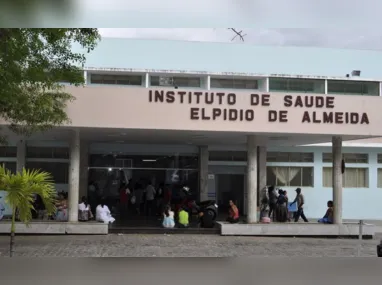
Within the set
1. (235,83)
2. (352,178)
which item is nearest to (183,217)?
(352,178)

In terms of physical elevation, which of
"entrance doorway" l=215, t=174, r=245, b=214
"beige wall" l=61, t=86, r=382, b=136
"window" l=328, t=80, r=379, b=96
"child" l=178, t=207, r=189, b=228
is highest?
"window" l=328, t=80, r=379, b=96

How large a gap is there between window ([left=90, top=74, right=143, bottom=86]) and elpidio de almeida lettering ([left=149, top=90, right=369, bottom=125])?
10.9m

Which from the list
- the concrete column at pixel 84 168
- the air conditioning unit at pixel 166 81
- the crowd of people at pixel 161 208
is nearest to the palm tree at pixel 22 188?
the crowd of people at pixel 161 208

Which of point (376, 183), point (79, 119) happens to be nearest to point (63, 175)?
point (79, 119)

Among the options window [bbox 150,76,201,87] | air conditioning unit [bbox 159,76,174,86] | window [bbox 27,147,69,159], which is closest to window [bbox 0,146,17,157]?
window [bbox 27,147,69,159]

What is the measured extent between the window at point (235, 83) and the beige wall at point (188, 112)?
10.4m

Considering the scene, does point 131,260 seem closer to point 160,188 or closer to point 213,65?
point 160,188

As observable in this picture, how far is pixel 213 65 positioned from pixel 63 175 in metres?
9.79

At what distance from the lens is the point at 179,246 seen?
13.5 metres

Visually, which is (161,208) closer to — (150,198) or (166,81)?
(150,198)

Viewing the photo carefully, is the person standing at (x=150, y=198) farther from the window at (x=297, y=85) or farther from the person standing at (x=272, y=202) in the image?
the window at (x=297, y=85)

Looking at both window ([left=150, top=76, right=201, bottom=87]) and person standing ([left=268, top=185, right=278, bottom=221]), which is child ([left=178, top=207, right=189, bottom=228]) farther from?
window ([left=150, top=76, right=201, bottom=87])

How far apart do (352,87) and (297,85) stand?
2841 mm

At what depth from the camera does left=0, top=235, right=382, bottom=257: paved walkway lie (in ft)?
39.8
